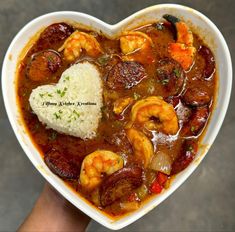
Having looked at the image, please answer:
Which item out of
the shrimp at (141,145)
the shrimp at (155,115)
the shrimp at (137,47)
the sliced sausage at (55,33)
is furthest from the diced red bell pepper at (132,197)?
the sliced sausage at (55,33)

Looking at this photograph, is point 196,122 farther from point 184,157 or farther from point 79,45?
point 79,45

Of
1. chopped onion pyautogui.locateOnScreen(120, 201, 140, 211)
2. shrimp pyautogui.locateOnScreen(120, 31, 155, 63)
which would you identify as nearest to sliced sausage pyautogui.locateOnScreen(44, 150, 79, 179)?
chopped onion pyautogui.locateOnScreen(120, 201, 140, 211)

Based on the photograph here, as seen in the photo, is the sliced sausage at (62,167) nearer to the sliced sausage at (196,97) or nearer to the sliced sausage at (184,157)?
the sliced sausage at (184,157)

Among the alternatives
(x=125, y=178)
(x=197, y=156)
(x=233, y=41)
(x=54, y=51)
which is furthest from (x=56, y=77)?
(x=233, y=41)

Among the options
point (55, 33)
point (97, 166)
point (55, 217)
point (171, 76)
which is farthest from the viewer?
point (55, 217)

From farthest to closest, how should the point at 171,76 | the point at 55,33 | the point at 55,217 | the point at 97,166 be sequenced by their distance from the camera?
1. the point at 55,217
2. the point at 55,33
3. the point at 171,76
4. the point at 97,166

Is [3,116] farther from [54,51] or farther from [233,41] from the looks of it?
[233,41]

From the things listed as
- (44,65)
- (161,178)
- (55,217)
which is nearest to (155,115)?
(161,178)
